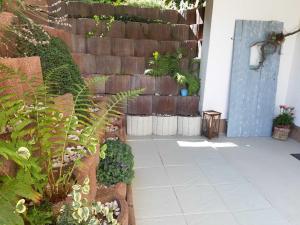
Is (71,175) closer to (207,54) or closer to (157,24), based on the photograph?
(207,54)

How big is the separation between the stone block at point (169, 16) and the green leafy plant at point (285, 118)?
2.38m

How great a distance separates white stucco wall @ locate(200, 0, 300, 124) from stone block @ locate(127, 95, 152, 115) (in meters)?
0.82

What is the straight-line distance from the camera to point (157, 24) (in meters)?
4.91

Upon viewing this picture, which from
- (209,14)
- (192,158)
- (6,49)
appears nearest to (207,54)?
(209,14)

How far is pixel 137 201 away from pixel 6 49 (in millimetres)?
1601

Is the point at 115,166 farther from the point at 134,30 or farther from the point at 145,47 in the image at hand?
the point at 134,30

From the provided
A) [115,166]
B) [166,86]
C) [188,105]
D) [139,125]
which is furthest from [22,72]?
[188,105]

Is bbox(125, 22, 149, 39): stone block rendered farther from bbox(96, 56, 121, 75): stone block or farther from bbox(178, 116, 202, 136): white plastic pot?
bbox(178, 116, 202, 136): white plastic pot

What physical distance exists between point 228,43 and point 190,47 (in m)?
0.74

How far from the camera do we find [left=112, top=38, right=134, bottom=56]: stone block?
15.0 feet

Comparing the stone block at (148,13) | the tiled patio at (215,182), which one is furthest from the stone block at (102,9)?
the tiled patio at (215,182)

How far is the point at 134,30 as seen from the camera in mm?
4828

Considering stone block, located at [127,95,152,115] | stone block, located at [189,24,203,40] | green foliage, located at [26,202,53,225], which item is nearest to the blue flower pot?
stone block, located at [127,95,152,115]

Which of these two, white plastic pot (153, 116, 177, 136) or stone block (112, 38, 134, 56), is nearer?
white plastic pot (153, 116, 177, 136)
